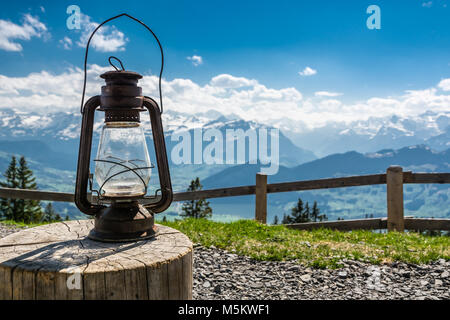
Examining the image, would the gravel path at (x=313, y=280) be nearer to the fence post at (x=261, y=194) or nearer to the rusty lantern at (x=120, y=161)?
the rusty lantern at (x=120, y=161)

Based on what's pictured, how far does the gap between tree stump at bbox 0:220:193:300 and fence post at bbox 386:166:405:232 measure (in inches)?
229

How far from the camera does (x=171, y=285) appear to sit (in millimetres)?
1990

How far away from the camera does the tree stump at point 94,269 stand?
1.79 m

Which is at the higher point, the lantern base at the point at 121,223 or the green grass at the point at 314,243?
the lantern base at the point at 121,223

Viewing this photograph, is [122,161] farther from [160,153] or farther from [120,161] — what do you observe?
[160,153]

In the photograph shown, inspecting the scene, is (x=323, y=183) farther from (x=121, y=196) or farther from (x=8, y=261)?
(x=8, y=261)

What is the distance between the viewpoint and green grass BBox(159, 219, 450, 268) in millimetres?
4934

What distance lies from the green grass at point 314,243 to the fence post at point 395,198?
51 centimetres

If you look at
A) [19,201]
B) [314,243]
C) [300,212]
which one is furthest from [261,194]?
[300,212]

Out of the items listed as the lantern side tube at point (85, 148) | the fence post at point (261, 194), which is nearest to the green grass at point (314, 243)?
the fence post at point (261, 194)

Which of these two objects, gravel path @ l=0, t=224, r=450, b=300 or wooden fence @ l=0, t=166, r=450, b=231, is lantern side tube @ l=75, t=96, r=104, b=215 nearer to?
gravel path @ l=0, t=224, r=450, b=300

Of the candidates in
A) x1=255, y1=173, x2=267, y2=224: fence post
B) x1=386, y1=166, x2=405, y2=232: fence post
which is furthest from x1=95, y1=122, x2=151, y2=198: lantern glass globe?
x1=386, y1=166, x2=405, y2=232: fence post

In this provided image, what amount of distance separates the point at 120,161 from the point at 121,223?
1.23ft
